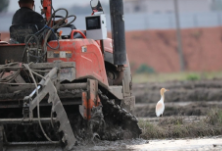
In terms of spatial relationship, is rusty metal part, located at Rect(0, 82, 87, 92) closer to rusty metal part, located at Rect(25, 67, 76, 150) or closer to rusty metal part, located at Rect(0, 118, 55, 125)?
rusty metal part, located at Rect(25, 67, 76, 150)

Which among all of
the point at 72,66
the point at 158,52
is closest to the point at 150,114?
the point at 72,66

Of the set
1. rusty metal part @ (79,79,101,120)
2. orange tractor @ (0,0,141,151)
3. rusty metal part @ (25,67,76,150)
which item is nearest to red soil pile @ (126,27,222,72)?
orange tractor @ (0,0,141,151)

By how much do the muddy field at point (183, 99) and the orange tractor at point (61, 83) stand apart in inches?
153

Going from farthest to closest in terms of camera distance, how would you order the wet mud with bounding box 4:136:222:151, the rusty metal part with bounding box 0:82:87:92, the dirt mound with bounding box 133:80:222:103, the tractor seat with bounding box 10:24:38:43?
the dirt mound with bounding box 133:80:222:103 < the tractor seat with bounding box 10:24:38:43 < the wet mud with bounding box 4:136:222:151 < the rusty metal part with bounding box 0:82:87:92

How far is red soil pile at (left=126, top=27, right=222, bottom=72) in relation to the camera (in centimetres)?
4347

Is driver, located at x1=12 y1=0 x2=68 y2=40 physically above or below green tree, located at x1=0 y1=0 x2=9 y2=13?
below

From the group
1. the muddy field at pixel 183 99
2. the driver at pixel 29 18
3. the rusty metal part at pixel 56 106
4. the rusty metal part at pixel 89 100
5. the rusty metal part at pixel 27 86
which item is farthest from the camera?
the muddy field at pixel 183 99

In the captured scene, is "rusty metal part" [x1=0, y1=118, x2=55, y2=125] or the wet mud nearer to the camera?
"rusty metal part" [x1=0, y1=118, x2=55, y2=125]

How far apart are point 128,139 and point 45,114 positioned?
59.3 inches

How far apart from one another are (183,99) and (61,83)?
868 centimetres

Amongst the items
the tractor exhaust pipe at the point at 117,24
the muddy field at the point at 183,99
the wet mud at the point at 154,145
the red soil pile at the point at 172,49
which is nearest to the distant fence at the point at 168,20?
the red soil pile at the point at 172,49

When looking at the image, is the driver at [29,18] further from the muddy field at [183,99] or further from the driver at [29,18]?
the muddy field at [183,99]

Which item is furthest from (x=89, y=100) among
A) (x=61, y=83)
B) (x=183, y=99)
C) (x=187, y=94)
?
(x=187, y=94)

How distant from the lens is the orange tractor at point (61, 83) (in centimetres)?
692
